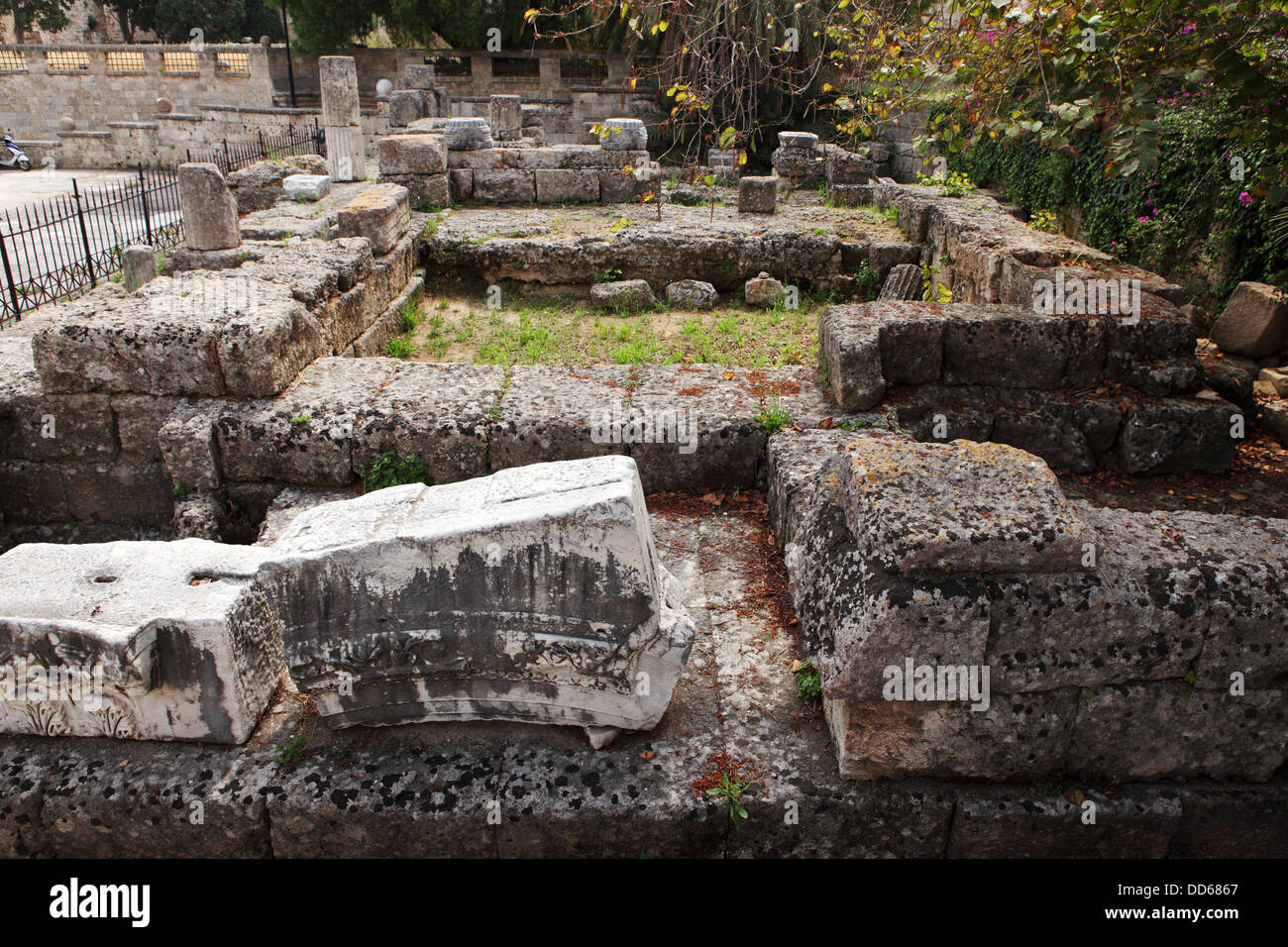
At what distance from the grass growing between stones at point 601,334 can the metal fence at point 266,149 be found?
10153 mm

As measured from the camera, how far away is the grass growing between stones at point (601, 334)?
26.9ft

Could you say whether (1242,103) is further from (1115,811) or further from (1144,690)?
(1115,811)

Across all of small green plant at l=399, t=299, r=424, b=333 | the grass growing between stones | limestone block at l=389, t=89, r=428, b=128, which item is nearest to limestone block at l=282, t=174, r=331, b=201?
the grass growing between stones

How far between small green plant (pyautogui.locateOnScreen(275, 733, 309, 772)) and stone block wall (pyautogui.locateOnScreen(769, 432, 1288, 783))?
1.91 meters

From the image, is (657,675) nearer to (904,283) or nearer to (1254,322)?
(1254,322)

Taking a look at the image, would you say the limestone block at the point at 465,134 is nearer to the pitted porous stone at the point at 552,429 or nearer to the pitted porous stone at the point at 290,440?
the pitted porous stone at the point at 290,440

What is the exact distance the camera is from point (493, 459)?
4.84 m

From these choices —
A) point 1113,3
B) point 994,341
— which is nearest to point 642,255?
point 994,341

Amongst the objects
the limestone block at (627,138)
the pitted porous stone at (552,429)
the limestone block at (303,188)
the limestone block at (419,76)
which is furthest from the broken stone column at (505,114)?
the pitted porous stone at (552,429)

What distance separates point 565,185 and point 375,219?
538 cm

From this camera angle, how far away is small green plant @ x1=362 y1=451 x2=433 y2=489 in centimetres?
479

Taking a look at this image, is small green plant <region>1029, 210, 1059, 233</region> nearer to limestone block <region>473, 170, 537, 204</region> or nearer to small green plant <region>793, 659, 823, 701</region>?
limestone block <region>473, 170, 537, 204</region>

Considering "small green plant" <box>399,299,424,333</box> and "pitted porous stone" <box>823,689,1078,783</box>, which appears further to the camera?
"small green plant" <box>399,299,424,333</box>

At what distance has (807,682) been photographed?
3.41 meters
